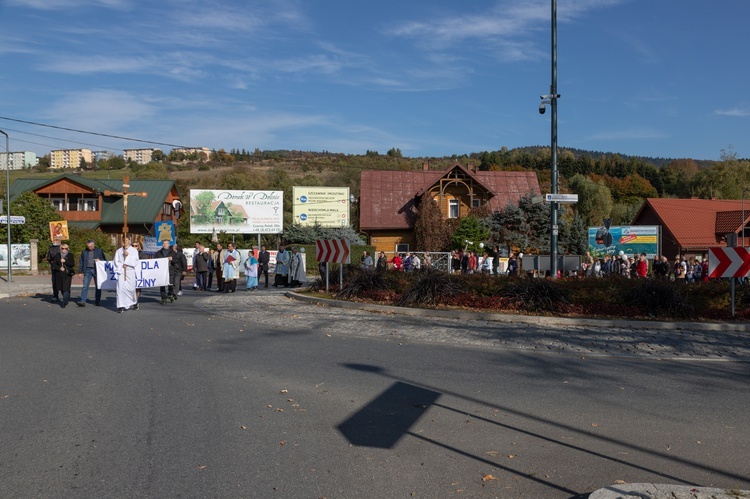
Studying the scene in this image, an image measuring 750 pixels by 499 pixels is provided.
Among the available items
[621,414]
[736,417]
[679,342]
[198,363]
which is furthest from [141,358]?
[679,342]

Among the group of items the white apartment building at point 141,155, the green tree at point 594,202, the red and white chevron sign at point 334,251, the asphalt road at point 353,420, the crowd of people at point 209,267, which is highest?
the white apartment building at point 141,155

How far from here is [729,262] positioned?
50.1ft

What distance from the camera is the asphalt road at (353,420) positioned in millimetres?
5070

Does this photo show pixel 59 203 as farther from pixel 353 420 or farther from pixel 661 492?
pixel 661 492

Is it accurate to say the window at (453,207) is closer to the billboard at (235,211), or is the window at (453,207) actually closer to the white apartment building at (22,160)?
the billboard at (235,211)

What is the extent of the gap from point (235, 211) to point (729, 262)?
4073cm

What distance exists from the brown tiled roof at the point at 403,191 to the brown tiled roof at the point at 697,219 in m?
11.3

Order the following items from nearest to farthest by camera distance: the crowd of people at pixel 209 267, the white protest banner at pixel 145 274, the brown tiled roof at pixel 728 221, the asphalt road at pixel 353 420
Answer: the asphalt road at pixel 353 420, the crowd of people at pixel 209 267, the white protest banner at pixel 145 274, the brown tiled roof at pixel 728 221

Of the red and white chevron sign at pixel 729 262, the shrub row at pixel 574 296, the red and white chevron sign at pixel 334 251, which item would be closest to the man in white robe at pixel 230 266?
the red and white chevron sign at pixel 334 251

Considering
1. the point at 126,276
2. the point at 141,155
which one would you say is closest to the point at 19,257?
the point at 126,276

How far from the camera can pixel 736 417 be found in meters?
7.02

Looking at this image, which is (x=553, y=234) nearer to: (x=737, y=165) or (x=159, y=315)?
(x=159, y=315)

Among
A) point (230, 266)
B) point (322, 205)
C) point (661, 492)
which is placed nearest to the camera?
point (661, 492)

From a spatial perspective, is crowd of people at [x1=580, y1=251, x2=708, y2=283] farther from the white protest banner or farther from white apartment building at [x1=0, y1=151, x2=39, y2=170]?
white apartment building at [x1=0, y1=151, x2=39, y2=170]
